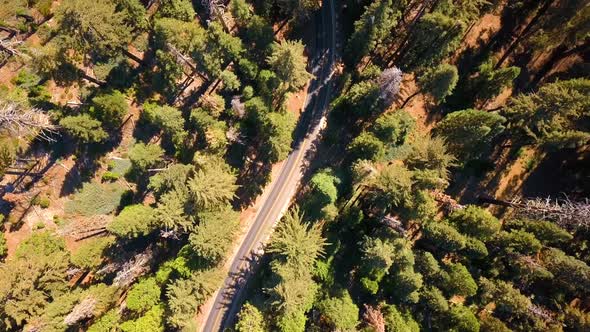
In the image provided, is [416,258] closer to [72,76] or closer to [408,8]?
[408,8]

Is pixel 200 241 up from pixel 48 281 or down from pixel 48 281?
up

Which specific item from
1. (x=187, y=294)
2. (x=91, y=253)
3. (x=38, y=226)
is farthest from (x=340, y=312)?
(x=38, y=226)

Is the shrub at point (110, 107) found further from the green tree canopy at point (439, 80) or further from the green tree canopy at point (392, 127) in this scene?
the green tree canopy at point (439, 80)

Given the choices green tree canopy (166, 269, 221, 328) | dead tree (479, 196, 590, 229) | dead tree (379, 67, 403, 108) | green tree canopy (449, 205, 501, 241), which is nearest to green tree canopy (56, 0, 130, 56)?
green tree canopy (166, 269, 221, 328)

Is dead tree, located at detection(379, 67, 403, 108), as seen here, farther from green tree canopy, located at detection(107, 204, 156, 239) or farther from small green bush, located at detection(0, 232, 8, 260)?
small green bush, located at detection(0, 232, 8, 260)

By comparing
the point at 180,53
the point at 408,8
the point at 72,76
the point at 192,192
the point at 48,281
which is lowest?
the point at 48,281

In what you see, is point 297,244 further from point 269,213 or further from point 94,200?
point 94,200

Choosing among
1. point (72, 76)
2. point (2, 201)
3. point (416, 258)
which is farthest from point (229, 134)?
point (2, 201)
